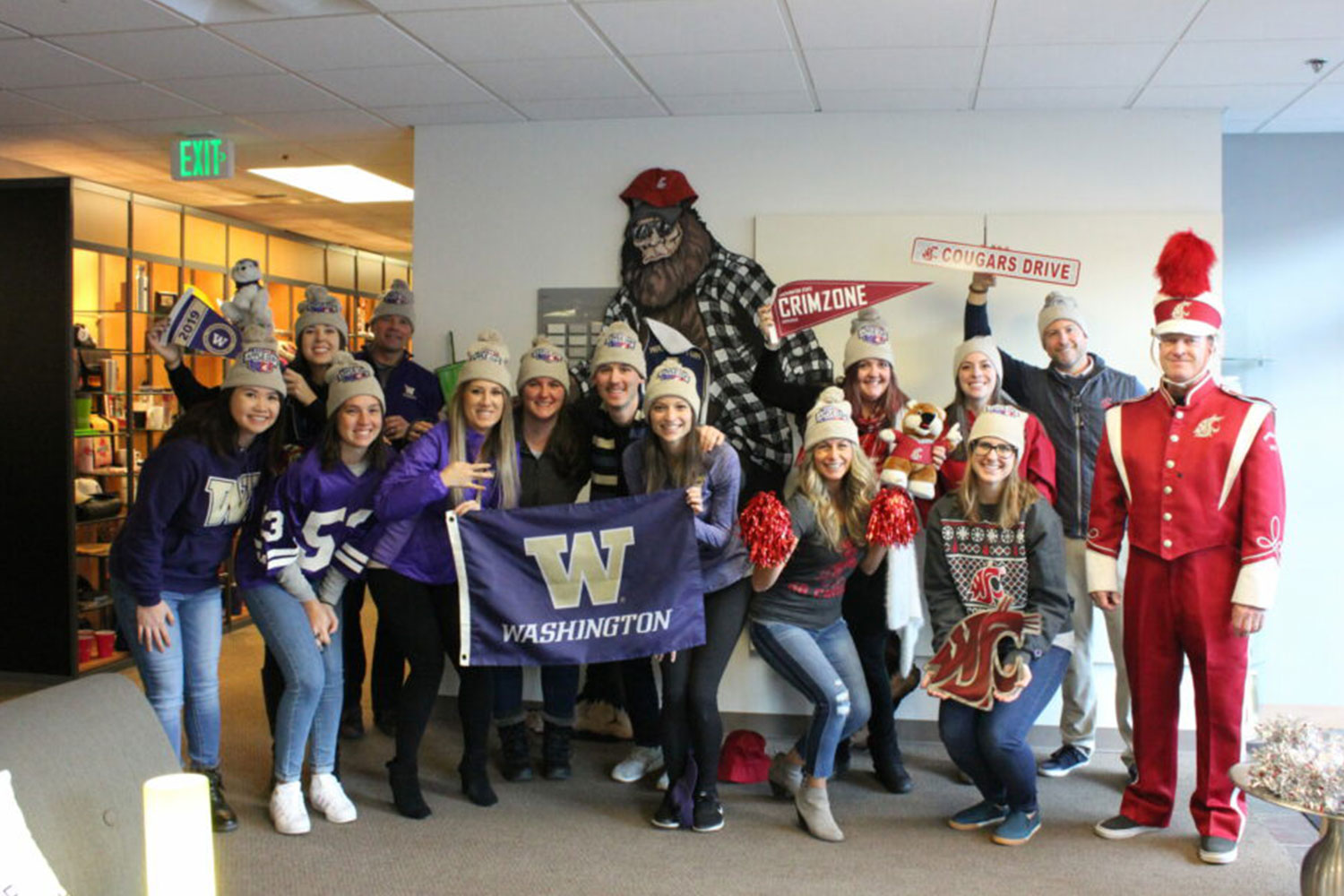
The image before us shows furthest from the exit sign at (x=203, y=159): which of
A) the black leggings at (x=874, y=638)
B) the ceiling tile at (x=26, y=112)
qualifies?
the black leggings at (x=874, y=638)

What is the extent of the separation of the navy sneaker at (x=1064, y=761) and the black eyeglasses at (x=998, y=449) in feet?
4.55

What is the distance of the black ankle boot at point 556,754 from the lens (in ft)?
14.0

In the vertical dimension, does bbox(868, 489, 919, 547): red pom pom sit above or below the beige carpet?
above

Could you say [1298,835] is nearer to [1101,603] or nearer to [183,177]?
[1101,603]

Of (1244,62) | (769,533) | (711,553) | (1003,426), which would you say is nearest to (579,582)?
(711,553)

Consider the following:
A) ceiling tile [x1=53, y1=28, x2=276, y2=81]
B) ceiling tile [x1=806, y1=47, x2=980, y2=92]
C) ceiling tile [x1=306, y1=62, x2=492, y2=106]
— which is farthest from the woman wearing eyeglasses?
ceiling tile [x1=53, y1=28, x2=276, y2=81]

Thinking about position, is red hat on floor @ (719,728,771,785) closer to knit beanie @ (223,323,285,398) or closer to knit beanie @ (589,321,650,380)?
knit beanie @ (589,321,650,380)

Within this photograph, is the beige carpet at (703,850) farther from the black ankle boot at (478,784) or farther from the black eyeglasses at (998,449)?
the black eyeglasses at (998,449)

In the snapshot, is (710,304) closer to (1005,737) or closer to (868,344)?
(868,344)

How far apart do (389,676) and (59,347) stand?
96.4 inches

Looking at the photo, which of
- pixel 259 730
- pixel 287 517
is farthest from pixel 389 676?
pixel 287 517

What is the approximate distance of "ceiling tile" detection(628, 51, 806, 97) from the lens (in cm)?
422

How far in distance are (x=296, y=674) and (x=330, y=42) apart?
2.17 meters

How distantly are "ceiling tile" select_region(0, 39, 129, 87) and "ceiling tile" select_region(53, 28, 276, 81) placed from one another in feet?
0.30
